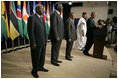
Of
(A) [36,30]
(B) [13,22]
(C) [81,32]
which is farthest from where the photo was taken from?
(C) [81,32]

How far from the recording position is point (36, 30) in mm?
1680

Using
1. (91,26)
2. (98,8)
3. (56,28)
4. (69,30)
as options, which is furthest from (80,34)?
(98,8)

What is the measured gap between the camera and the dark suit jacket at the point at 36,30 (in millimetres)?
1622

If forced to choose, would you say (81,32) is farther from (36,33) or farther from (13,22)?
(36,33)

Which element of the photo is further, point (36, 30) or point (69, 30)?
point (69, 30)

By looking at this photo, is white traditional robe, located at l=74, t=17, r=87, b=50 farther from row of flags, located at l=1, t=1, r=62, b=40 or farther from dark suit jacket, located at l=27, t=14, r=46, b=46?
dark suit jacket, located at l=27, t=14, r=46, b=46

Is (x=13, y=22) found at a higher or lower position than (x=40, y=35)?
higher

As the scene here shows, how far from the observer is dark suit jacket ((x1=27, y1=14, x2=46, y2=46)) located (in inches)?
63.9

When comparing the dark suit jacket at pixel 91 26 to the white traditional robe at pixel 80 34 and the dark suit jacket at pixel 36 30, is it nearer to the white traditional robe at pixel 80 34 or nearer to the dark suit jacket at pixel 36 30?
the white traditional robe at pixel 80 34

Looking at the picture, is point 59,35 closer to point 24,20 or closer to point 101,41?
point 101,41

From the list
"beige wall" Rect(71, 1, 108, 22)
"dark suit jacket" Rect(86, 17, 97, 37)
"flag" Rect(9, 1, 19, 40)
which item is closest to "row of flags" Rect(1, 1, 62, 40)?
"flag" Rect(9, 1, 19, 40)

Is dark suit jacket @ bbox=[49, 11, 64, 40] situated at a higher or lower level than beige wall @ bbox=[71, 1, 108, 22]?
lower

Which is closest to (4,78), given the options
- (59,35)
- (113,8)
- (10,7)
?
(59,35)

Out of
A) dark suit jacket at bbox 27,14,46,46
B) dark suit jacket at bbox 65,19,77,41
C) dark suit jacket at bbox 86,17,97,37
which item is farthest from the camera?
dark suit jacket at bbox 86,17,97,37
